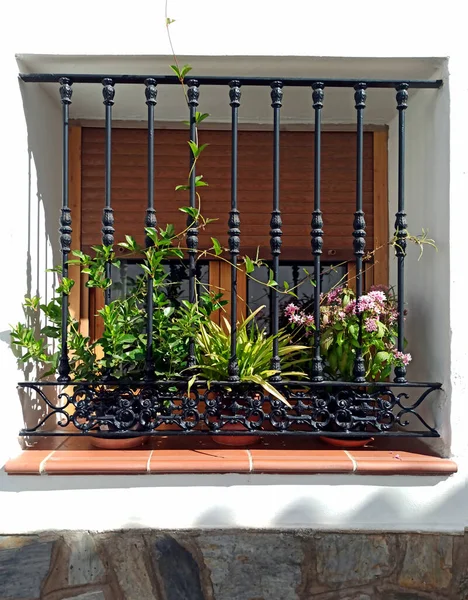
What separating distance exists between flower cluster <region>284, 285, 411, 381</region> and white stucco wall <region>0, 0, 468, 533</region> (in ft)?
0.75

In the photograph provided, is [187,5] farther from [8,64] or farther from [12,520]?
[12,520]

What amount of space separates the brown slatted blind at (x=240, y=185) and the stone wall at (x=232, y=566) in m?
1.40

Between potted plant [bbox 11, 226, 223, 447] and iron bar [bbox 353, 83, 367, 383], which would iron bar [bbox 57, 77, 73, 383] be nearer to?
potted plant [bbox 11, 226, 223, 447]

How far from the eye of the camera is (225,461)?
203 centimetres

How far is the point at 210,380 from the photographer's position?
206cm

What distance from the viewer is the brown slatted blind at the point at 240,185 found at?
2.59 metres

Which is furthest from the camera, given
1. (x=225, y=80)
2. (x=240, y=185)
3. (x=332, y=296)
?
(x=240, y=185)

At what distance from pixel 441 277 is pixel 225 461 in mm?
1237

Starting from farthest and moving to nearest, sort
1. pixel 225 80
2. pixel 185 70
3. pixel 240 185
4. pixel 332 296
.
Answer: pixel 240 185, pixel 332 296, pixel 225 80, pixel 185 70

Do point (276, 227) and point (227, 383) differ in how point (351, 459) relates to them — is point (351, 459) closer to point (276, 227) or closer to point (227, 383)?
point (227, 383)

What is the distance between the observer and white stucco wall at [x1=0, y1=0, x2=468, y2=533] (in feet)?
6.73

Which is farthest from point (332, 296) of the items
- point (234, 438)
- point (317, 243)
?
point (234, 438)

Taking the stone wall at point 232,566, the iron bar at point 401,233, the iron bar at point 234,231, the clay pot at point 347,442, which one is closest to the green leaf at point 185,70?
the iron bar at point 234,231

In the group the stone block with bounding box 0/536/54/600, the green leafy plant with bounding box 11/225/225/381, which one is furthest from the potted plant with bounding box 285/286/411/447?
the stone block with bounding box 0/536/54/600
